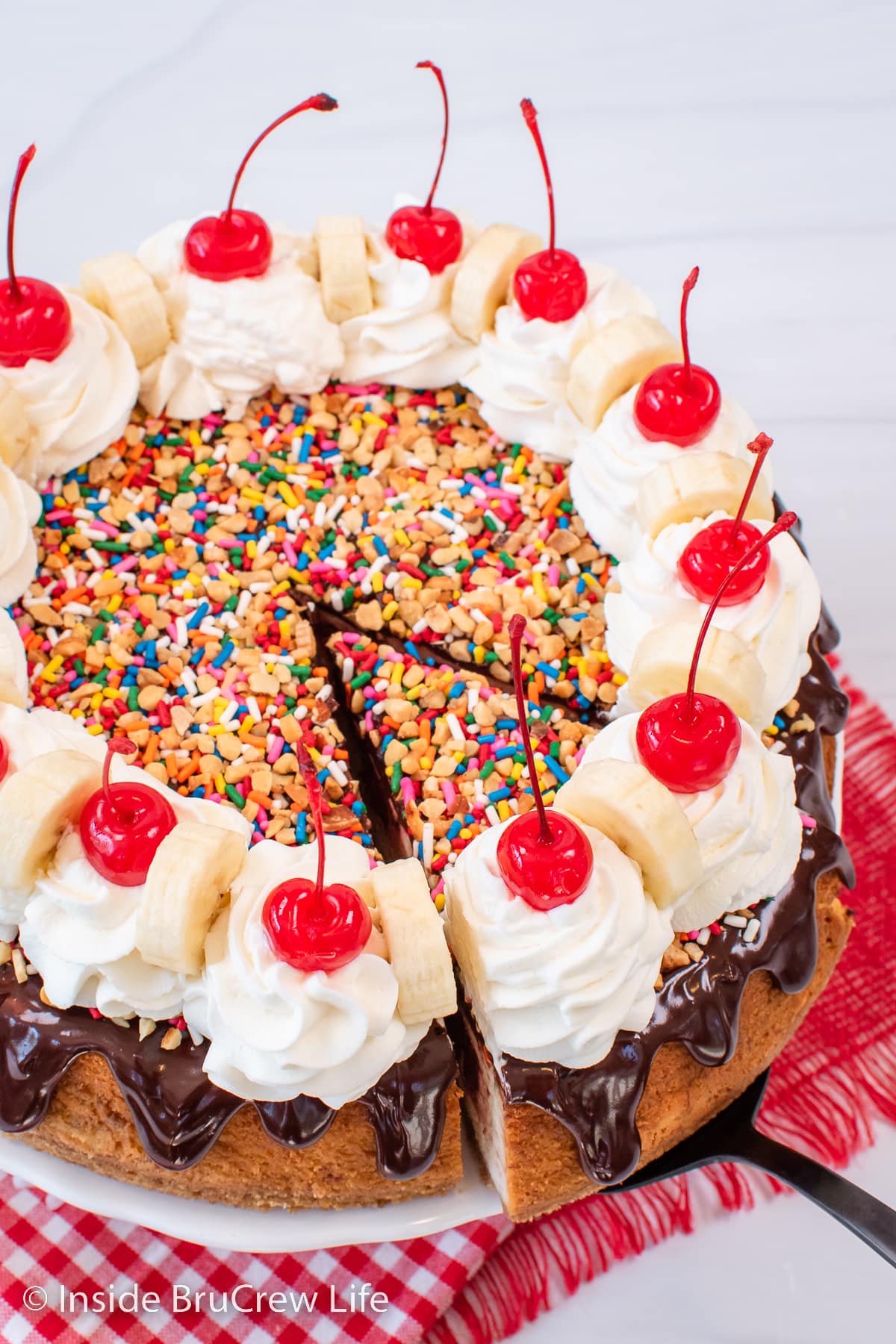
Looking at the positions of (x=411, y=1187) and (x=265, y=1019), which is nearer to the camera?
(x=265, y=1019)

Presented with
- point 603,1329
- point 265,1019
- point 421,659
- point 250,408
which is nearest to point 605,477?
point 421,659

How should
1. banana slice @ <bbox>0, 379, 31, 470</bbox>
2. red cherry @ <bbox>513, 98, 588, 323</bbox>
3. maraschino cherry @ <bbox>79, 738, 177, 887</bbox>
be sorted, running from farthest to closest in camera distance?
1. red cherry @ <bbox>513, 98, 588, 323</bbox>
2. banana slice @ <bbox>0, 379, 31, 470</bbox>
3. maraschino cherry @ <bbox>79, 738, 177, 887</bbox>

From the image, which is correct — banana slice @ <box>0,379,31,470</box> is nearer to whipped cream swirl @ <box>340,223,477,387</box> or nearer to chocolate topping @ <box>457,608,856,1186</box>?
whipped cream swirl @ <box>340,223,477,387</box>

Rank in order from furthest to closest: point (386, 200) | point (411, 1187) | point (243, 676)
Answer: point (386, 200) → point (243, 676) → point (411, 1187)

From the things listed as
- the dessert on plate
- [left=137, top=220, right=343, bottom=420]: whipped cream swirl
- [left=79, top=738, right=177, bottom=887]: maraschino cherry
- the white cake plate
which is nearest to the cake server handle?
the dessert on plate

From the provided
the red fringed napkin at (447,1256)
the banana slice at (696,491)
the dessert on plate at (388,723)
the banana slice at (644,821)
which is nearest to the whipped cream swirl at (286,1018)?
the dessert on plate at (388,723)

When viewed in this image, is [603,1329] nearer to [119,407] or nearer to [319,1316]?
[319,1316]

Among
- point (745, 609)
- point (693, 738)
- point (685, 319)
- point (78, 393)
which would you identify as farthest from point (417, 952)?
point (78, 393)

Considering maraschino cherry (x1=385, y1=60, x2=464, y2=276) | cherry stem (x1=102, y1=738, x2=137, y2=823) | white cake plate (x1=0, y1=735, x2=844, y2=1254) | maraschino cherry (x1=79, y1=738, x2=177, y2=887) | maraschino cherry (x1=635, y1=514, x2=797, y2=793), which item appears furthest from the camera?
maraschino cherry (x1=385, y1=60, x2=464, y2=276)
